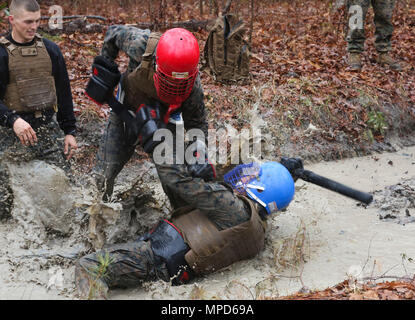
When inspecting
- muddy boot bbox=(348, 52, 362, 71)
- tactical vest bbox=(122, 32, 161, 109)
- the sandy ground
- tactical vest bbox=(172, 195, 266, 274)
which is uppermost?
tactical vest bbox=(122, 32, 161, 109)

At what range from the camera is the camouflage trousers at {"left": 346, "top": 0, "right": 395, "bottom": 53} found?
8.14 metres

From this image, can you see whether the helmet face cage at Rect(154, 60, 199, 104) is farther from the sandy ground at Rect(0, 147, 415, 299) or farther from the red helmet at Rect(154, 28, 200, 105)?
the sandy ground at Rect(0, 147, 415, 299)

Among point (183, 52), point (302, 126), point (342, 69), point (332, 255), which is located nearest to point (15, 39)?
point (183, 52)

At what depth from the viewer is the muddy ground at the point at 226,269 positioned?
11.3ft

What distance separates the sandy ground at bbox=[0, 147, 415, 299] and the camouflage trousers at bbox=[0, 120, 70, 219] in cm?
28

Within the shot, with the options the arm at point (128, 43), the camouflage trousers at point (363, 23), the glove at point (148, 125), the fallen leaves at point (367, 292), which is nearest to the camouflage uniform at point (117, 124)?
the arm at point (128, 43)

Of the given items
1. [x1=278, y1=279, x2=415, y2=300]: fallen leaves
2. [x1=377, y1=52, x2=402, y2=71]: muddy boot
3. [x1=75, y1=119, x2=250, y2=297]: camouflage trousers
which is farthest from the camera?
[x1=377, y1=52, x2=402, y2=71]: muddy boot

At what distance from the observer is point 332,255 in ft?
13.3

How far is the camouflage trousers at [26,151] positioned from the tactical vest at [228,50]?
3.31 meters

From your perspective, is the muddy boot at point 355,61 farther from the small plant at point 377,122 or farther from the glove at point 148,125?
the glove at point 148,125

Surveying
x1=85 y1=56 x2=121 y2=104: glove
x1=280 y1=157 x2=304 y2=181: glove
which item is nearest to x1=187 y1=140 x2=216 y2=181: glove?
x1=280 y1=157 x2=304 y2=181: glove

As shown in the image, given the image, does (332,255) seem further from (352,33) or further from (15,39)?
(352,33)

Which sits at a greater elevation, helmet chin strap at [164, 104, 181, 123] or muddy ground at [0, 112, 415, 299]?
helmet chin strap at [164, 104, 181, 123]

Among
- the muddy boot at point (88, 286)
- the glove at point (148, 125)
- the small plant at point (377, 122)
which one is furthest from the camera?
the small plant at point (377, 122)
